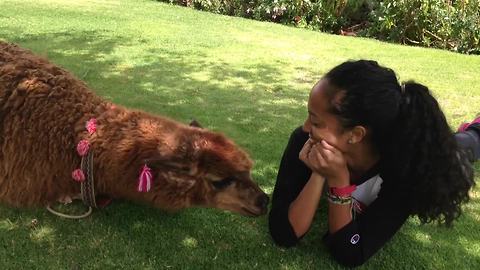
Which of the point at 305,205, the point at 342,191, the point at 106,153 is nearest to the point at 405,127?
the point at 342,191

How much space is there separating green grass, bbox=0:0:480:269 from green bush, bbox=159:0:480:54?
1.05 m

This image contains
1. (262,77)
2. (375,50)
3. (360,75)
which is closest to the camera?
(360,75)

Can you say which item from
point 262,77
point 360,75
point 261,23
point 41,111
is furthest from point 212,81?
point 261,23

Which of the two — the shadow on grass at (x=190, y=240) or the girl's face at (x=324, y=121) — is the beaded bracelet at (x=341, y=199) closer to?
the girl's face at (x=324, y=121)

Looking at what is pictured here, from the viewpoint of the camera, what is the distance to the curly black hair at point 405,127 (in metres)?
2.80

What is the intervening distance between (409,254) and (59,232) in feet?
8.60

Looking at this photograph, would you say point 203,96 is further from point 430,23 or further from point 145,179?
point 430,23

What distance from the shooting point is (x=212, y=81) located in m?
8.20

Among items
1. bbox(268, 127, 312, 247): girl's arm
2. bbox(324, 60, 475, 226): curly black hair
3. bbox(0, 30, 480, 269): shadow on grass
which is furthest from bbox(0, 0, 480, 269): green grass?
bbox(324, 60, 475, 226): curly black hair

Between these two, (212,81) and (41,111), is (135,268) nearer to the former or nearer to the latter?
(41,111)

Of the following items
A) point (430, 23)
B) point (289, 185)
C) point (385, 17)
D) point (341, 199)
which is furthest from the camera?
point (385, 17)

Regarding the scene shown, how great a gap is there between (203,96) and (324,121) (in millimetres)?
4519

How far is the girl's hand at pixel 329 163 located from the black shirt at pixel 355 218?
1.20 ft

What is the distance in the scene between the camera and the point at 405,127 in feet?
9.25
